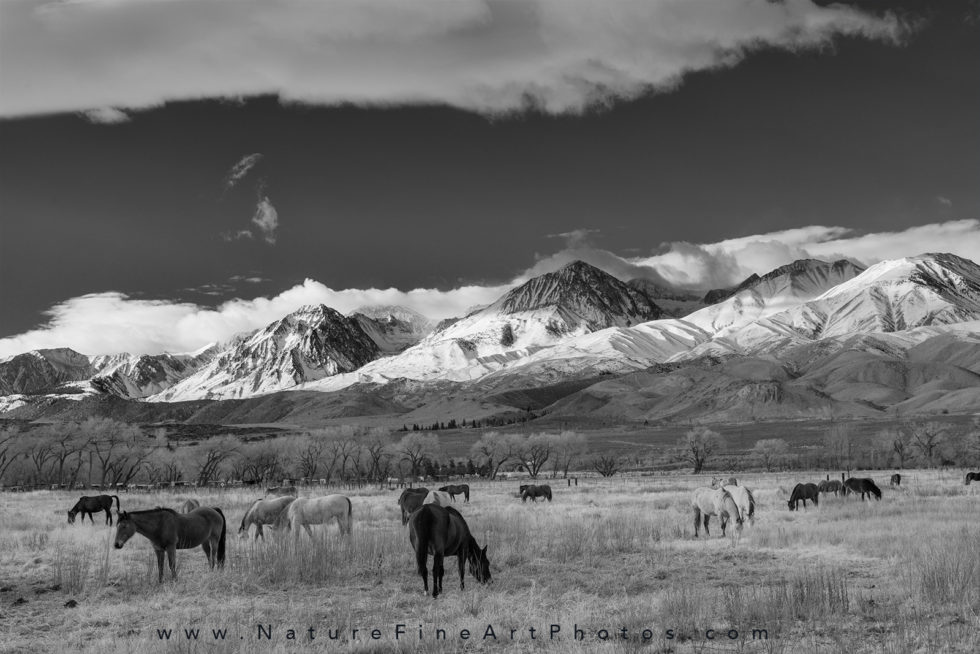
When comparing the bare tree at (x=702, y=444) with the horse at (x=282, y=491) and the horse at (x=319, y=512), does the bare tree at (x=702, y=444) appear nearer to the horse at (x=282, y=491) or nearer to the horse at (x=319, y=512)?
the horse at (x=282, y=491)

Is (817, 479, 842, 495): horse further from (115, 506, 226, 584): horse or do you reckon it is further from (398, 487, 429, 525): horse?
(115, 506, 226, 584): horse

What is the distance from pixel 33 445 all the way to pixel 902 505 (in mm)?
99471

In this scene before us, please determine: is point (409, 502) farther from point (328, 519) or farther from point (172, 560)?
point (172, 560)

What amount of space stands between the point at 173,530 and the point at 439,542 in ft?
21.4

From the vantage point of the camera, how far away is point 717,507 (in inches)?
1016

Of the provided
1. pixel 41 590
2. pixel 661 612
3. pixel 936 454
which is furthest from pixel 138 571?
pixel 936 454

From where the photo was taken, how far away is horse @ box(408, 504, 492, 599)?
14.9 meters

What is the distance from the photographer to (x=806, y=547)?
2147 cm

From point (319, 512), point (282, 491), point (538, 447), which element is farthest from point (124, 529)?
point (538, 447)

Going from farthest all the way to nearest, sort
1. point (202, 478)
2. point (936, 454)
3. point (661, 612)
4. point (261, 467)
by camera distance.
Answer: point (936, 454), point (261, 467), point (202, 478), point (661, 612)

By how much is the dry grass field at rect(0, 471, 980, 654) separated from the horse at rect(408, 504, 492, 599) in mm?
421

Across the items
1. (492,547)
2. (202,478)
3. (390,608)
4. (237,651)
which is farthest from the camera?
(202,478)

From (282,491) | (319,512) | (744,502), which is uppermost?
(319,512)

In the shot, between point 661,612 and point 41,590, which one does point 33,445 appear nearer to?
point 41,590
